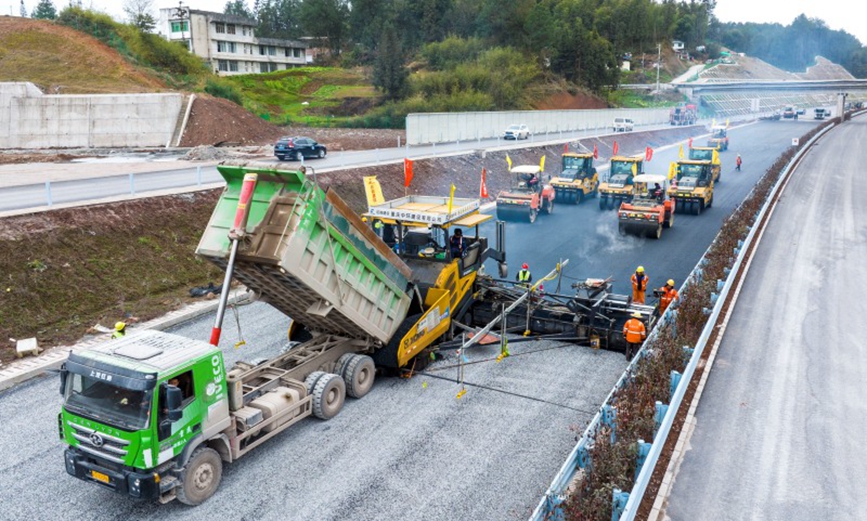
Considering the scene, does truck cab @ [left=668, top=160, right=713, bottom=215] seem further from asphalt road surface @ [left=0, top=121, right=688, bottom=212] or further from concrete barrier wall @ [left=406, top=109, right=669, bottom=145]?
concrete barrier wall @ [left=406, top=109, right=669, bottom=145]

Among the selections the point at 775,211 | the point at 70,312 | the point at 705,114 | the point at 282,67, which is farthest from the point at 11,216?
the point at 705,114

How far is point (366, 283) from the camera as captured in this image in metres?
11.1

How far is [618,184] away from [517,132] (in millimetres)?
19806

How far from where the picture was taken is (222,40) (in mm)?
83562

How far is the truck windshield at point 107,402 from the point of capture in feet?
25.3

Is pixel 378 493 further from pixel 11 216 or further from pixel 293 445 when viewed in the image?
pixel 11 216

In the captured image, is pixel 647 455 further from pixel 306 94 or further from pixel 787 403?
pixel 306 94

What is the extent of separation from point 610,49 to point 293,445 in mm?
86165

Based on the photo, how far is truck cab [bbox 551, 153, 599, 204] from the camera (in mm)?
30305

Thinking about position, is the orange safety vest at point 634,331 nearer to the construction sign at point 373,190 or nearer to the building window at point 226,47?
the construction sign at point 373,190

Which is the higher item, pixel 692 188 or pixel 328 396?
pixel 692 188

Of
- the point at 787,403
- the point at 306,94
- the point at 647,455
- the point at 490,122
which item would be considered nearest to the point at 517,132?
the point at 490,122

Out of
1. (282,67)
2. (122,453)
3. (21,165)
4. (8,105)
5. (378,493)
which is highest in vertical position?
(282,67)

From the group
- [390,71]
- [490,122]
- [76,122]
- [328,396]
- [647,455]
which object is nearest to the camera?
[647,455]
